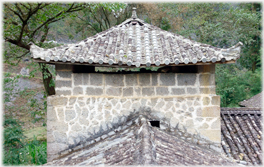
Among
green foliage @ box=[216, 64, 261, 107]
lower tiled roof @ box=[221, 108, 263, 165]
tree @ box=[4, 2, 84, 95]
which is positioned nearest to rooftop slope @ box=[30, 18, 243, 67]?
lower tiled roof @ box=[221, 108, 263, 165]

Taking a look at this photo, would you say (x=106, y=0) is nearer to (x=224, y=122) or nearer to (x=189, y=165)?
(x=224, y=122)

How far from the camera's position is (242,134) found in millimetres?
5965

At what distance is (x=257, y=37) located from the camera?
20.8 metres

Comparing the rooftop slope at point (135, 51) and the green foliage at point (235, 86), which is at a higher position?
the rooftop slope at point (135, 51)

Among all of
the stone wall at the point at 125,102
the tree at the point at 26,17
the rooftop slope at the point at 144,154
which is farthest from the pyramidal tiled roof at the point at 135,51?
the tree at the point at 26,17

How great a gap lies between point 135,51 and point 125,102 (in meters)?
1.28

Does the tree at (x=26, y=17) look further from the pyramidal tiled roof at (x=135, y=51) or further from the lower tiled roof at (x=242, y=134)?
the lower tiled roof at (x=242, y=134)

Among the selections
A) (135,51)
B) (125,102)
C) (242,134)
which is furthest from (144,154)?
(242,134)

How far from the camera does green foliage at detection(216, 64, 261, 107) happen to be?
54.0ft

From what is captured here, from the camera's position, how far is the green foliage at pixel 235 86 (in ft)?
54.0

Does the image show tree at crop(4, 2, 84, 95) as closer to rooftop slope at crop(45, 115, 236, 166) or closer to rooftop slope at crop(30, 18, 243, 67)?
rooftop slope at crop(30, 18, 243, 67)

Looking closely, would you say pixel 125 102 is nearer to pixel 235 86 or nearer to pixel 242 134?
pixel 242 134

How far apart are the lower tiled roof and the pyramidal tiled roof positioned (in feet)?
7.82

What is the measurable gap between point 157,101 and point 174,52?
127 cm
